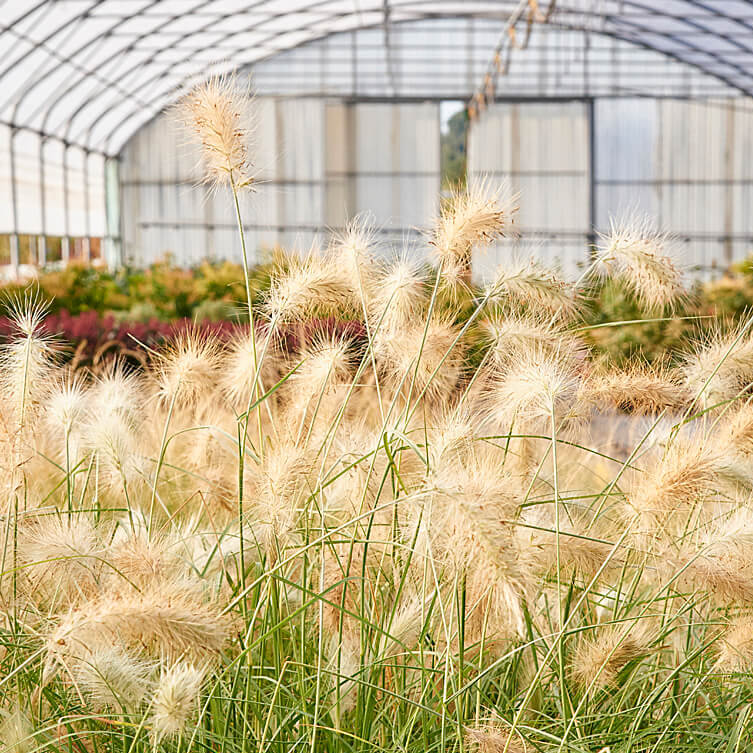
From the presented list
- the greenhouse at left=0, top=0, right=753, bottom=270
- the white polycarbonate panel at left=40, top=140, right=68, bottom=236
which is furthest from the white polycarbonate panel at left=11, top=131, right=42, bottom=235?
the greenhouse at left=0, top=0, right=753, bottom=270

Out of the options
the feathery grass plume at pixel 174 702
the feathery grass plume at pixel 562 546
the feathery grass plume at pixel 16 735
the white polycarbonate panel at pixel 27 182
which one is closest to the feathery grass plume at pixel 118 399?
the feathery grass plume at pixel 16 735

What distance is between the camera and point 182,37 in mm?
18969

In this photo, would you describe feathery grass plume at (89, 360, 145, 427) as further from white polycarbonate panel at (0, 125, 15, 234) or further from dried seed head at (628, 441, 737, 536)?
white polycarbonate panel at (0, 125, 15, 234)

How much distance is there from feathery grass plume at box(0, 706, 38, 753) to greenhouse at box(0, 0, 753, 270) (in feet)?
62.7

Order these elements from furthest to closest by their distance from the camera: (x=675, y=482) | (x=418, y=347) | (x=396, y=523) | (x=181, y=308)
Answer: (x=181, y=308), (x=418, y=347), (x=396, y=523), (x=675, y=482)

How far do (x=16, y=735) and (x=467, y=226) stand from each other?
109 centimetres

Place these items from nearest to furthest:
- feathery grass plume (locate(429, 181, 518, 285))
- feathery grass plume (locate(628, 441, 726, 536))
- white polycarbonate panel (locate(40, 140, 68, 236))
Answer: feathery grass plume (locate(628, 441, 726, 536))
feathery grass plume (locate(429, 181, 518, 285))
white polycarbonate panel (locate(40, 140, 68, 236))

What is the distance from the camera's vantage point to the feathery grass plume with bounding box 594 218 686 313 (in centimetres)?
179

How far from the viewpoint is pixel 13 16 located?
1411cm

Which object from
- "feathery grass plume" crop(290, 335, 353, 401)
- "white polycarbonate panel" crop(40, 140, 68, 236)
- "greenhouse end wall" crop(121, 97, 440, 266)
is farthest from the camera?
"greenhouse end wall" crop(121, 97, 440, 266)

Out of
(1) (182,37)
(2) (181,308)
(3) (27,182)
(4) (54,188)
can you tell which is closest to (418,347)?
(2) (181,308)

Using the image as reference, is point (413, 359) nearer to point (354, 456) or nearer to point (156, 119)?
point (354, 456)

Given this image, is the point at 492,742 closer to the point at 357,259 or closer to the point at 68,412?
the point at 357,259

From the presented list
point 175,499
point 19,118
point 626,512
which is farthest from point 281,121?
point 626,512
